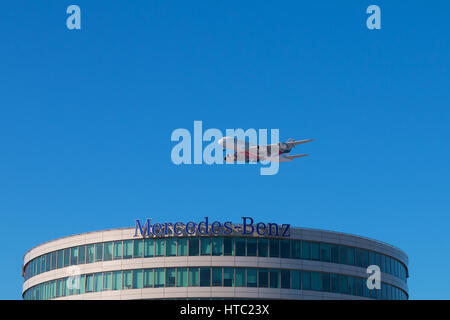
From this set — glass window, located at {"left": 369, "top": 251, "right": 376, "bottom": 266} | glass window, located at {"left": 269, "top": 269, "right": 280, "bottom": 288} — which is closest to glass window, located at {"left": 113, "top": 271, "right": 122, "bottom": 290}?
glass window, located at {"left": 269, "top": 269, "right": 280, "bottom": 288}

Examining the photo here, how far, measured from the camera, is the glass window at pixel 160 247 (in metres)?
87.3

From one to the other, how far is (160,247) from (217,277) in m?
7.59

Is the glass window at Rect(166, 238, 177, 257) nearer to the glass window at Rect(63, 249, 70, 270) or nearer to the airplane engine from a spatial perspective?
the glass window at Rect(63, 249, 70, 270)

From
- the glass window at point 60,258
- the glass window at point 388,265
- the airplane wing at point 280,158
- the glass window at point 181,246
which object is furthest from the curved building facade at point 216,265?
the airplane wing at point 280,158

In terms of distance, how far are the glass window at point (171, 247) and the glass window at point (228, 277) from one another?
621cm

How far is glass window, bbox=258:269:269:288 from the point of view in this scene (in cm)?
8544

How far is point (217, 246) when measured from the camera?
284 feet

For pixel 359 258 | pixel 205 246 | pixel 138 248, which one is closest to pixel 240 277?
pixel 205 246

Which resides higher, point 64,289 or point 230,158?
point 230,158

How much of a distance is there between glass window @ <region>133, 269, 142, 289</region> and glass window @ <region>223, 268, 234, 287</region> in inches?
380

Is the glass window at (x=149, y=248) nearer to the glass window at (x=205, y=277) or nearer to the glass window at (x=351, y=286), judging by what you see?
the glass window at (x=205, y=277)

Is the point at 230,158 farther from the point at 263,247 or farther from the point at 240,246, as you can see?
the point at 263,247

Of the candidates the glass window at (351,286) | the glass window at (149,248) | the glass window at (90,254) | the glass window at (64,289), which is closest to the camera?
the glass window at (149,248)
